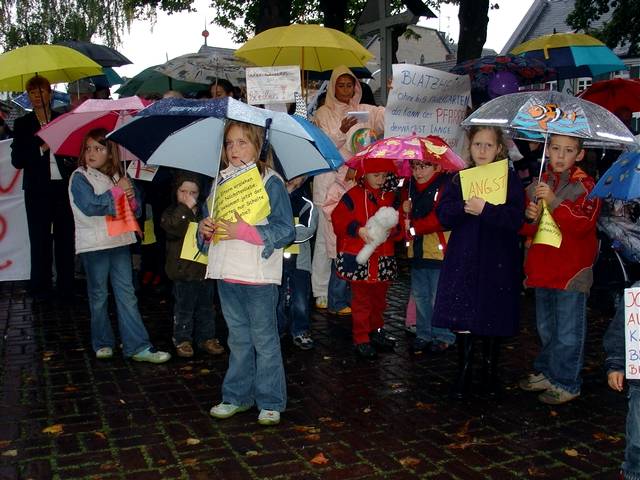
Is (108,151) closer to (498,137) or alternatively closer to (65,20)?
(498,137)

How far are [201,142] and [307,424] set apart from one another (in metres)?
1.84

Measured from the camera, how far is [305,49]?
8.29 meters

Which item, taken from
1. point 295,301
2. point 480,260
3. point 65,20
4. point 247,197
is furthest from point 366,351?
point 65,20

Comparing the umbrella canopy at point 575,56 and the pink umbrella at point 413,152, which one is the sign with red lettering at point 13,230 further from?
the umbrella canopy at point 575,56

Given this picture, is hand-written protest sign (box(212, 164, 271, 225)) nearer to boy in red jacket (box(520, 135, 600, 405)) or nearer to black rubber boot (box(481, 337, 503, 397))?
boy in red jacket (box(520, 135, 600, 405))

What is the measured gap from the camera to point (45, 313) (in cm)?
755

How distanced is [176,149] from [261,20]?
746 cm

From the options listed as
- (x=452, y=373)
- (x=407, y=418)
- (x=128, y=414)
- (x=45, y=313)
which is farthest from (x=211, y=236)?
(x=45, y=313)

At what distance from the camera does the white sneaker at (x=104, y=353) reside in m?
5.88

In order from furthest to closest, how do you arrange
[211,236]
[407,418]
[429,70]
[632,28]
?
[632,28]
[429,70]
[407,418]
[211,236]

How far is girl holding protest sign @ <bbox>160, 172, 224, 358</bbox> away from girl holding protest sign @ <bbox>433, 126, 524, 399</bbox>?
6.45 ft

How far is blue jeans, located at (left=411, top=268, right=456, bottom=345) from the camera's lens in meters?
6.03

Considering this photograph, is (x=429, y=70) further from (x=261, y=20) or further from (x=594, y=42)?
(x=261, y=20)

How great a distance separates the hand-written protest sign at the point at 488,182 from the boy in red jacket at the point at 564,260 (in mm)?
218
